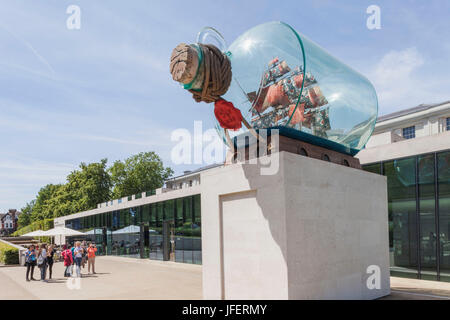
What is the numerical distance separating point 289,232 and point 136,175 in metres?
66.6

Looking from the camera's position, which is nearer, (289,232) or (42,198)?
(289,232)

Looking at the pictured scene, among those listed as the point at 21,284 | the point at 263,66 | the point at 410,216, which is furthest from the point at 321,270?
the point at 21,284

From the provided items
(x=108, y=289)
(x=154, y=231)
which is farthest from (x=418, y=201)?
(x=154, y=231)

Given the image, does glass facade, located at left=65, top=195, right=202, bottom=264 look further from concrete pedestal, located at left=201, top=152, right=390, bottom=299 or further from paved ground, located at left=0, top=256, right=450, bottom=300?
concrete pedestal, located at left=201, top=152, right=390, bottom=299

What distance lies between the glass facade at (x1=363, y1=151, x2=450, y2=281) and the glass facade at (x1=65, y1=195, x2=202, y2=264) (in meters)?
12.2

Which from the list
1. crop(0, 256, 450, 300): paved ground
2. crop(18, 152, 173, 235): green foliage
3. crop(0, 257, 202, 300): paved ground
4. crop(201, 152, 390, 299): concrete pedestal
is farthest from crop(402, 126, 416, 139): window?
crop(18, 152, 173, 235): green foliage

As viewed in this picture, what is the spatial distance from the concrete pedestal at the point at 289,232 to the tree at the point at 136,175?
63273 millimetres

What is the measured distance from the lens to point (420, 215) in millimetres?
15008

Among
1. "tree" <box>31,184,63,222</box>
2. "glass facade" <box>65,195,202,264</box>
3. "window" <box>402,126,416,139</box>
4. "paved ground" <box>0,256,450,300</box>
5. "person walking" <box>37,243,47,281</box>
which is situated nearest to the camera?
"paved ground" <box>0,256,450,300</box>

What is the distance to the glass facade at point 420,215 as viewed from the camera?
14258mm

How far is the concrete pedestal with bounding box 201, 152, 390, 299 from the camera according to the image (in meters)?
6.71

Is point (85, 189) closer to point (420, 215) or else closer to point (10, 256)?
point (10, 256)

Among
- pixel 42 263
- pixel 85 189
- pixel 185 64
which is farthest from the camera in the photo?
pixel 85 189
